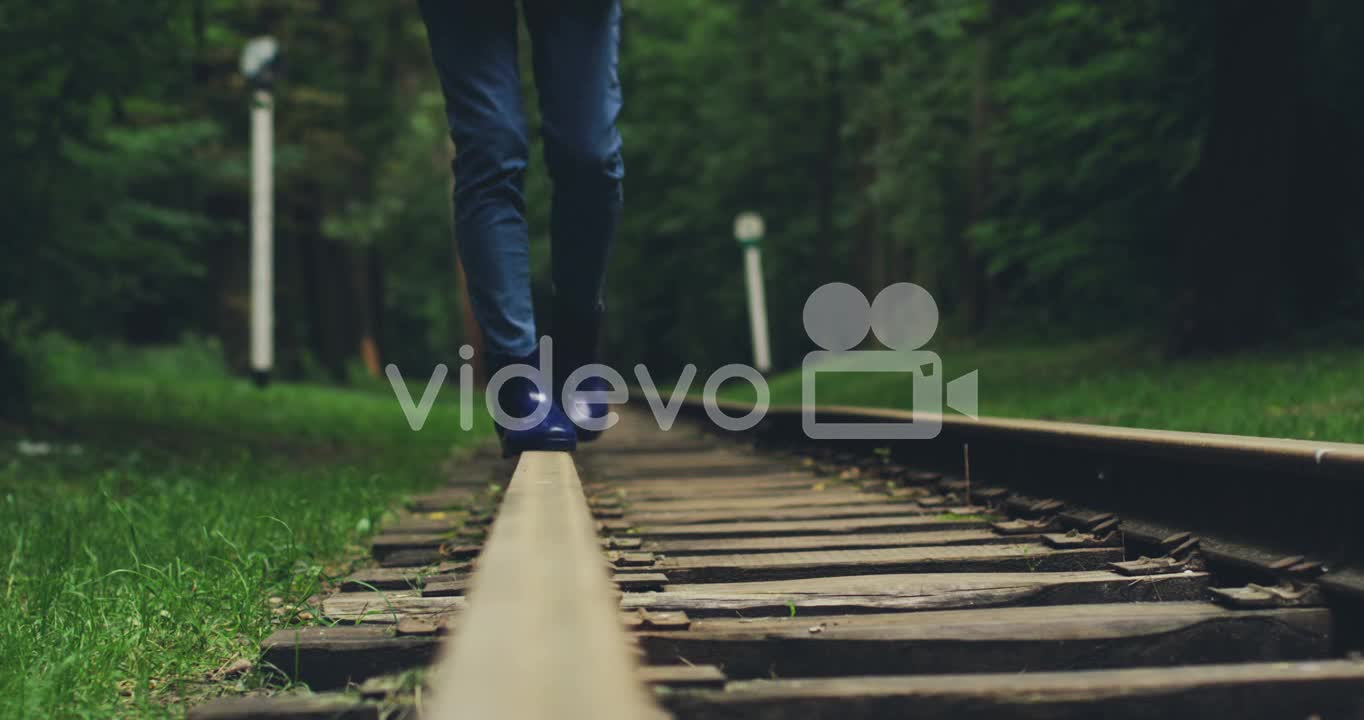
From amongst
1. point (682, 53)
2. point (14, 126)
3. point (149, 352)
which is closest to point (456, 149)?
point (14, 126)

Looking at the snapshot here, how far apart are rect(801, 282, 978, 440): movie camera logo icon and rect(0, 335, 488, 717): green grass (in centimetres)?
177

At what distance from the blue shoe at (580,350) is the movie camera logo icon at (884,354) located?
3.80 ft

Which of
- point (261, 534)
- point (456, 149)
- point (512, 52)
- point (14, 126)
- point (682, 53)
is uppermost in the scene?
point (682, 53)

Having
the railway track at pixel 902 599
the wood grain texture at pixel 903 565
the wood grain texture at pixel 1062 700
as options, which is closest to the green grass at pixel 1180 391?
the railway track at pixel 902 599

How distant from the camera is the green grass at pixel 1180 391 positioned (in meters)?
4.88

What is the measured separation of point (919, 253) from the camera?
904 inches

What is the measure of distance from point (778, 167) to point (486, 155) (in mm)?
23037

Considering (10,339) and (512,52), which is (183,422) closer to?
(10,339)

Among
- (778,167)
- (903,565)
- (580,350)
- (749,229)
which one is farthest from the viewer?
(778,167)

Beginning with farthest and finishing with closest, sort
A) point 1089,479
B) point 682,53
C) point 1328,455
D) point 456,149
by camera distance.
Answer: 1. point 682,53
2. point 456,149
3. point 1089,479
4. point 1328,455

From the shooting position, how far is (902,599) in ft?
7.13

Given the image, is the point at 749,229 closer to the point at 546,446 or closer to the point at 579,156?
the point at 579,156

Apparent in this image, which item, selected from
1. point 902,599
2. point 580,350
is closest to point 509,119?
point 580,350

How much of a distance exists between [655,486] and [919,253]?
1912 centimetres
